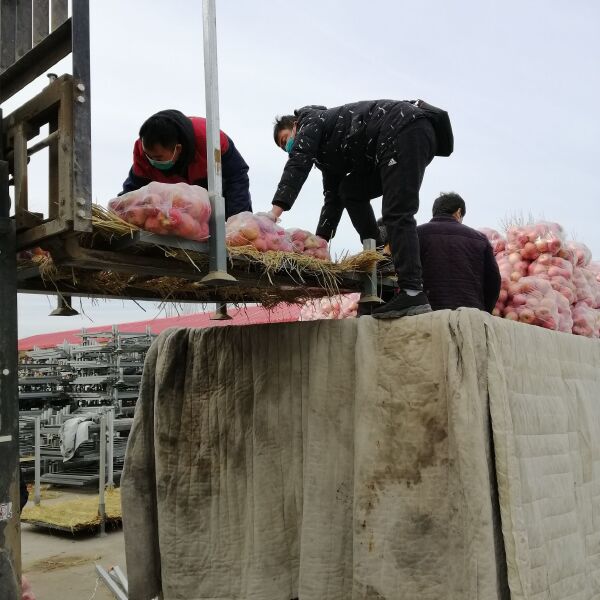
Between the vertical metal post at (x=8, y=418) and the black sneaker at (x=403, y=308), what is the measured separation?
142cm

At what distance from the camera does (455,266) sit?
11.8ft

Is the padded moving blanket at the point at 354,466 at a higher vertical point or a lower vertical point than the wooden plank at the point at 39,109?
lower

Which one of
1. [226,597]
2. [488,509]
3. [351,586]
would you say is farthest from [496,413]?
[226,597]

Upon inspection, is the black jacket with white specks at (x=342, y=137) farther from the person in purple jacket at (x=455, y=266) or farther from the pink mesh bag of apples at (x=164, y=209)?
the pink mesh bag of apples at (x=164, y=209)

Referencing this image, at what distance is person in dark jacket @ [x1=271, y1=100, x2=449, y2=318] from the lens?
2990 mm

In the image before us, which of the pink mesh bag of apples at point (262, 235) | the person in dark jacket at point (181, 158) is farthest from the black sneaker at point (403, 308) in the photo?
the person in dark jacket at point (181, 158)

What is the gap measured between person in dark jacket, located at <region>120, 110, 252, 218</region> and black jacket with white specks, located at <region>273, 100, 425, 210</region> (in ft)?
1.25

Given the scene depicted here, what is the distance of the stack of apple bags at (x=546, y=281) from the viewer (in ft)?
14.0

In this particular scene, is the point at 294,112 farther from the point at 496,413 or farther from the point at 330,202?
the point at 496,413

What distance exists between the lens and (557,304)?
4273 millimetres

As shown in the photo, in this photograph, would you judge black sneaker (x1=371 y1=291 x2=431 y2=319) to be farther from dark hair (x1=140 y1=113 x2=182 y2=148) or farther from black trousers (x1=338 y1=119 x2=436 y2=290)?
dark hair (x1=140 y1=113 x2=182 y2=148)

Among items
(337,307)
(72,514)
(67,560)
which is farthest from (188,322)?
(337,307)

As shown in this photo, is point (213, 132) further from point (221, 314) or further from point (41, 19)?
point (221, 314)

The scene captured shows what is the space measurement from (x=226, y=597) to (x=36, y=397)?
448 inches
